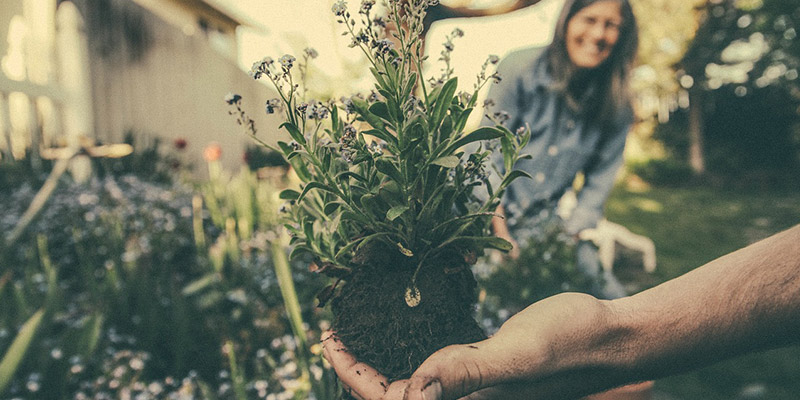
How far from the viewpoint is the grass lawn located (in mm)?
2854

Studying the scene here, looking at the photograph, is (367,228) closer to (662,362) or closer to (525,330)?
(525,330)

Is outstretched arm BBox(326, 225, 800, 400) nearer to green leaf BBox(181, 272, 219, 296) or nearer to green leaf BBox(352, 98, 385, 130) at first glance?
green leaf BBox(352, 98, 385, 130)

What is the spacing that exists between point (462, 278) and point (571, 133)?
1.68 meters

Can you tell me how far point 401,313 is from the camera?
877mm

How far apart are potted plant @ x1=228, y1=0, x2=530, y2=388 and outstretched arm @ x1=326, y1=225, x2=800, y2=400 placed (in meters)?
0.10

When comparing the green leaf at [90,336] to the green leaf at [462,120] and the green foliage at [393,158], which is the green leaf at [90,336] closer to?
the green foliage at [393,158]

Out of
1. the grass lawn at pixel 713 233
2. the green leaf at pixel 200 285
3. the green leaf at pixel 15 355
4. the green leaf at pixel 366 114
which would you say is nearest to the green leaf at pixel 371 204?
the green leaf at pixel 366 114

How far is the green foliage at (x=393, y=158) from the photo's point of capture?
80cm

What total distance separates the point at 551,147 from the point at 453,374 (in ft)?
6.06

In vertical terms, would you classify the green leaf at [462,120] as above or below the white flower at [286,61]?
below

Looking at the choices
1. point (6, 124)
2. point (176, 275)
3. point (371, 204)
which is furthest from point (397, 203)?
point (6, 124)

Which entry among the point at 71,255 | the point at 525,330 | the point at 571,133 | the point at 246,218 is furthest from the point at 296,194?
the point at 71,255

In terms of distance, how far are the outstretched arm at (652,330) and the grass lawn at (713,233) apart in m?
2.16

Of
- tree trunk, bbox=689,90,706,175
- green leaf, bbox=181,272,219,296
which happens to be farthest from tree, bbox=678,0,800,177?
green leaf, bbox=181,272,219,296
